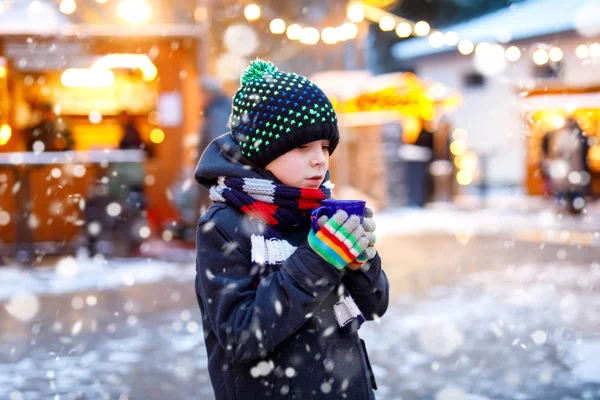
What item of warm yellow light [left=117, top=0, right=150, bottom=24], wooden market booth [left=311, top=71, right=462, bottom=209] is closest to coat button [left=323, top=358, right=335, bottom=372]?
warm yellow light [left=117, top=0, right=150, bottom=24]

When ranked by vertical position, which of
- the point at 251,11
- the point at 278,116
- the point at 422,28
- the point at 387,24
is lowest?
the point at 278,116

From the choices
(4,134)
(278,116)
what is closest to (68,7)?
(4,134)

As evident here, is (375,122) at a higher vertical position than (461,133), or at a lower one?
higher

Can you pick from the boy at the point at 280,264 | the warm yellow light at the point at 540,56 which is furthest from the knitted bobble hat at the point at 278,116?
the warm yellow light at the point at 540,56

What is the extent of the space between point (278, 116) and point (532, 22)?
1095 inches

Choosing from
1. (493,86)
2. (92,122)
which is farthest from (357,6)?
(493,86)

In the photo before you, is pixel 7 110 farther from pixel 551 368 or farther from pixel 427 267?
pixel 551 368

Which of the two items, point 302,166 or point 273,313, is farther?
point 302,166

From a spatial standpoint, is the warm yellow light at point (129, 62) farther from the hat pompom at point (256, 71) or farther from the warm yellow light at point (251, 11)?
the hat pompom at point (256, 71)

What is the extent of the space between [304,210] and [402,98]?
14264 mm

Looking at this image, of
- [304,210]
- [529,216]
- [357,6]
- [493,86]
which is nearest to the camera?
[304,210]

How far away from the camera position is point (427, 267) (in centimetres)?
885

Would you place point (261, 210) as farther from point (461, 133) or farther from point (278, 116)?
point (461, 133)

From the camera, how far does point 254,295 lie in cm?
182
